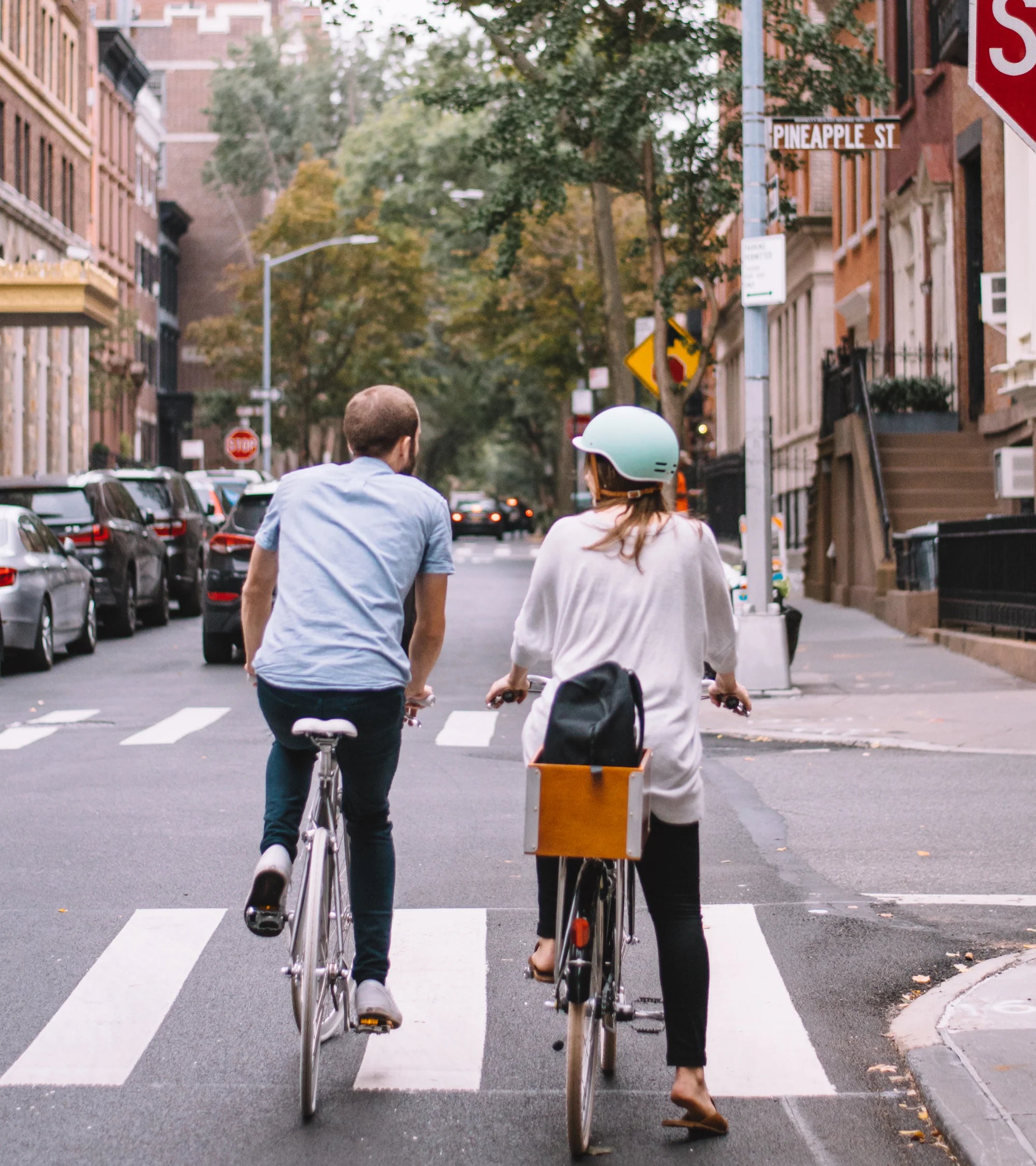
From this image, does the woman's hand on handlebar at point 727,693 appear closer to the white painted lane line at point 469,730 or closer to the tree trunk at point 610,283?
the white painted lane line at point 469,730

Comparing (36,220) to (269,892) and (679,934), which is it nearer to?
(269,892)

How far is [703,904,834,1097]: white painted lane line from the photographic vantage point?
5.27 meters

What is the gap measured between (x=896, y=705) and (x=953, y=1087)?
31.2 ft

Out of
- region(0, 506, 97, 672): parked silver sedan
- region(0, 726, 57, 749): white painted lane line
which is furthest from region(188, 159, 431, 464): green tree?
region(0, 726, 57, 749): white painted lane line

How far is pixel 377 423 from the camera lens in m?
5.28

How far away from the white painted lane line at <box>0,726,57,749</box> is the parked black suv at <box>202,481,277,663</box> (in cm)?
433

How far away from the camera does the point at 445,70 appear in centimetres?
4734

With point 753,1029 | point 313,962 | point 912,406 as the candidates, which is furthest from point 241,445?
point 313,962

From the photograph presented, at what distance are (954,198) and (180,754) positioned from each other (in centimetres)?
1722

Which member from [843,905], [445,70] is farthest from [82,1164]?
[445,70]

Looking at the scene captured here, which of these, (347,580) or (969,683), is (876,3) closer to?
(969,683)

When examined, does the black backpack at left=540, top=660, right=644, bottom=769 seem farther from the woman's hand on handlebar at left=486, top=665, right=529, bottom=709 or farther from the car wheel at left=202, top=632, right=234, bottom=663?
the car wheel at left=202, top=632, right=234, bottom=663

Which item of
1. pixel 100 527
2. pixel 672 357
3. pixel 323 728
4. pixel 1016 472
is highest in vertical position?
pixel 672 357

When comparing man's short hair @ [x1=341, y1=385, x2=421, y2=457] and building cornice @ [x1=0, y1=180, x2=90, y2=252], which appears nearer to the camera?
man's short hair @ [x1=341, y1=385, x2=421, y2=457]
